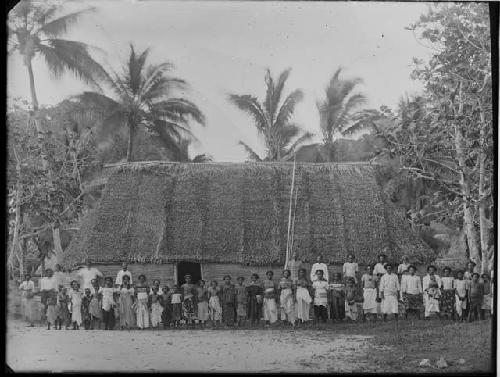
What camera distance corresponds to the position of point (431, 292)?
880 cm

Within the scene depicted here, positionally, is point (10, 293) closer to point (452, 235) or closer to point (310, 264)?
point (310, 264)

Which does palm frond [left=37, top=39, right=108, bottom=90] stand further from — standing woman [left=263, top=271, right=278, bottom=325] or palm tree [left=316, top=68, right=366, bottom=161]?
standing woman [left=263, top=271, right=278, bottom=325]

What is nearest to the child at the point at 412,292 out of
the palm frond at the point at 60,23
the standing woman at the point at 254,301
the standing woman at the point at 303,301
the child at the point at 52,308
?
the standing woman at the point at 303,301

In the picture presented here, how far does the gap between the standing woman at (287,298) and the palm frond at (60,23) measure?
4092 mm

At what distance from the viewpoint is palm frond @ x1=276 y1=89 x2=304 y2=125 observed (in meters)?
8.79

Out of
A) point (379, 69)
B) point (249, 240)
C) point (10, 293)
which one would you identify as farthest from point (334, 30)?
point (10, 293)

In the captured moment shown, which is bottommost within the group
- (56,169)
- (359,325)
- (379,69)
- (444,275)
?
(359,325)

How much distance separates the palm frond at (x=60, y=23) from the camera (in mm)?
8641

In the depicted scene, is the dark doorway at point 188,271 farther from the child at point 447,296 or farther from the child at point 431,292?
the child at point 447,296

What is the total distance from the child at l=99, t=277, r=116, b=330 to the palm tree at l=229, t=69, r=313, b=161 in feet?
7.94

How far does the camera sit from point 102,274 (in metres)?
8.80

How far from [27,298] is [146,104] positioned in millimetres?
2845

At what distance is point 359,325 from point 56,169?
14.3 feet

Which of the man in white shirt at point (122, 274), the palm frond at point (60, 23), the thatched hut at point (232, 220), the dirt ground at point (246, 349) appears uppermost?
the palm frond at point (60, 23)
